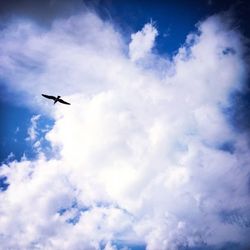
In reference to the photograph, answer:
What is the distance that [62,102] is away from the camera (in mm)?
52531
